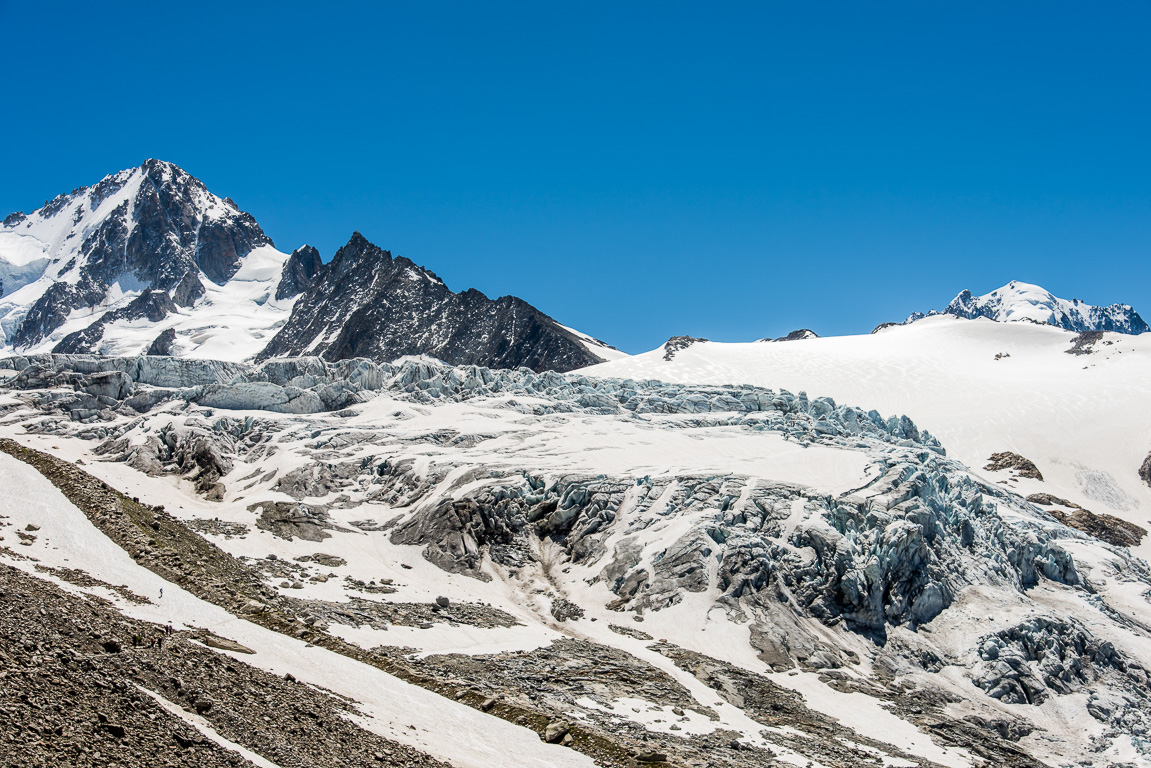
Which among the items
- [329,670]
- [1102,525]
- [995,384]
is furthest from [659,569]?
[995,384]

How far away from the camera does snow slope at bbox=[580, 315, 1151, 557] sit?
103 meters

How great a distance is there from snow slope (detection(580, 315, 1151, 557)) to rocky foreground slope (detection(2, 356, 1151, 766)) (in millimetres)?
31896

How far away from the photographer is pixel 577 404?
85.1 meters

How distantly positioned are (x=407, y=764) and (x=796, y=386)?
115m

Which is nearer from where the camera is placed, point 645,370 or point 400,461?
point 400,461

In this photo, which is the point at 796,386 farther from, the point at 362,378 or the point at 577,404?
the point at 362,378

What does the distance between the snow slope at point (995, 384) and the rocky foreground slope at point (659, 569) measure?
3190cm

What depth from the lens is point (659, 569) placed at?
50312 millimetres

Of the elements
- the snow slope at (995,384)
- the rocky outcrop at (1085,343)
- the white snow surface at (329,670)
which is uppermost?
the rocky outcrop at (1085,343)

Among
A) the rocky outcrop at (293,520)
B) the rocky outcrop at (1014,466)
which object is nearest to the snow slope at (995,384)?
the rocky outcrop at (1014,466)

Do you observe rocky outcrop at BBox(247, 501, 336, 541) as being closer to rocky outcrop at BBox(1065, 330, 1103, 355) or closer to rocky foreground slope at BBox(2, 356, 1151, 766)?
rocky foreground slope at BBox(2, 356, 1151, 766)

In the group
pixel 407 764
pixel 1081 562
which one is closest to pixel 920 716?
pixel 407 764

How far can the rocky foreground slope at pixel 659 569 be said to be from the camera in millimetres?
35656

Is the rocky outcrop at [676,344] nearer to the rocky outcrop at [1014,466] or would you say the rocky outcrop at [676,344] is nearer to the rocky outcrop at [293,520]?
the rocky outcrop at [1014,466]
